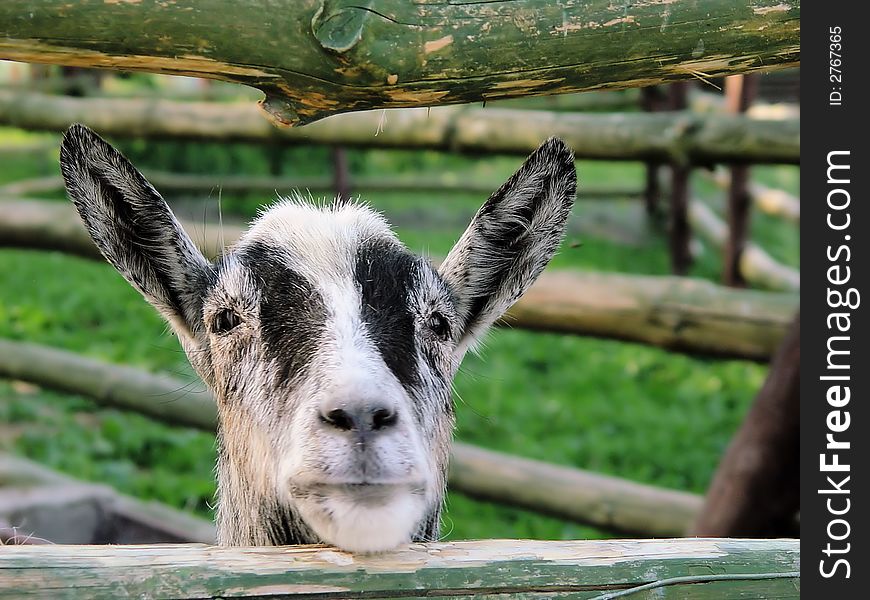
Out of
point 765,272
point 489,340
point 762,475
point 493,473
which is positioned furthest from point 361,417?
point 765,272

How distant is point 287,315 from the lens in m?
2.94

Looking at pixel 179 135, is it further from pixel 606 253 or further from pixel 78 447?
pixel 606 253

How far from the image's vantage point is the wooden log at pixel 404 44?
2508 millimetres

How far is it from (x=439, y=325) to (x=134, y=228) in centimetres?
99

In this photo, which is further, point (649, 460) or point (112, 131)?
point (649, 460)

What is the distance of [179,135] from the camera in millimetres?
7398

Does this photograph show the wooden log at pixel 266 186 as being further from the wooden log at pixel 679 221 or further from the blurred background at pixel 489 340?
the wooden log at pixel 679 221

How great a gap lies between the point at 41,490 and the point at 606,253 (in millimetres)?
9072

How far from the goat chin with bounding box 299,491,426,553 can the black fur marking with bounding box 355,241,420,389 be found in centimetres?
39

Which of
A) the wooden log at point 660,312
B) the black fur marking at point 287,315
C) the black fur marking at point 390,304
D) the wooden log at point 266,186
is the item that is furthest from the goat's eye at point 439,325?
the wooden log at point 266,186

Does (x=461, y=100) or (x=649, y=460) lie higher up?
(x=461, y=100)

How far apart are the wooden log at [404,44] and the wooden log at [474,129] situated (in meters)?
2.66

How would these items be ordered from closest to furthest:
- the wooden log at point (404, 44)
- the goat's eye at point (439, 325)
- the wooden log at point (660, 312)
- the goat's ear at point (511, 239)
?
the wooden log at point (404, 44), the goat's eye at point (439, 325), the goat's ear at point (511, 239), the wooden log at point (660, 312)
